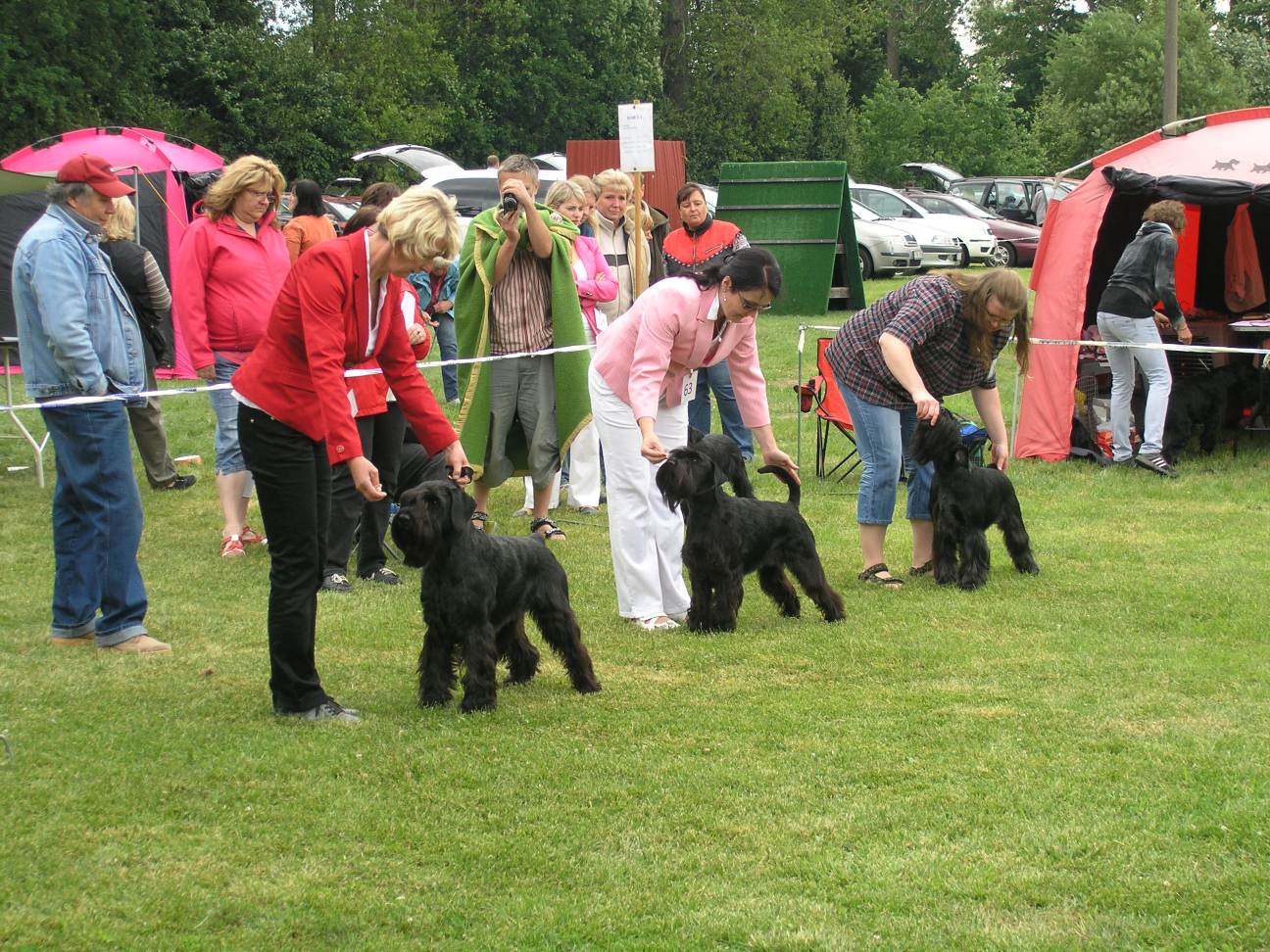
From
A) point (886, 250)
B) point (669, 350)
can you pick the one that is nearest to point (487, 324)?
point (669, 350)

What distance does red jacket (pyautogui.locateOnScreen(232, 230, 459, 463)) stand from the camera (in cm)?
441

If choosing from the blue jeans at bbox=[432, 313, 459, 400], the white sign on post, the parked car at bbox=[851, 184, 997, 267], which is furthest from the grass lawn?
the parked car at bbox=[851, 184, 997, 267]

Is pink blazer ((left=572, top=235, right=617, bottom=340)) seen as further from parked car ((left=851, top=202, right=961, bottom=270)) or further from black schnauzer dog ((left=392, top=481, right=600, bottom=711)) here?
parked car ((left=851, top=202, right=961, bottom=270))

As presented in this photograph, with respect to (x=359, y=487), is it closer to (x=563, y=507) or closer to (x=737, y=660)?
(x=737, y=660)

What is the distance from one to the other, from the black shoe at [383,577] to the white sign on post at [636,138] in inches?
139

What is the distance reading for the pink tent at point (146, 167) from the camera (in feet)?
50.5

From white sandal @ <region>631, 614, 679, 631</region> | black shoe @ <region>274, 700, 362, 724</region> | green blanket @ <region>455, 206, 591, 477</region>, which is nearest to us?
black shoe @ <region>274, 700, 362, 724</region>

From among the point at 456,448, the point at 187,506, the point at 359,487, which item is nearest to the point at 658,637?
the point at 456,448

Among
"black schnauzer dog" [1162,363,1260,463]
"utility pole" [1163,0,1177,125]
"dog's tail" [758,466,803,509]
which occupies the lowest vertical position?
"black schnauzer dog" [1162,363,1260,463]

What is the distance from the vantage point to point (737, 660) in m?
5.81

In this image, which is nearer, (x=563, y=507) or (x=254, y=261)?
(x=254, y=261)

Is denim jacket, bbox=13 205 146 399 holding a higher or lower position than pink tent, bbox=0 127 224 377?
lower

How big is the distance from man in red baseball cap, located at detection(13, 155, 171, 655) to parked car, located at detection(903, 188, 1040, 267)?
71.3 feet

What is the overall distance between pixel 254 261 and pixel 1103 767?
16.1ft
